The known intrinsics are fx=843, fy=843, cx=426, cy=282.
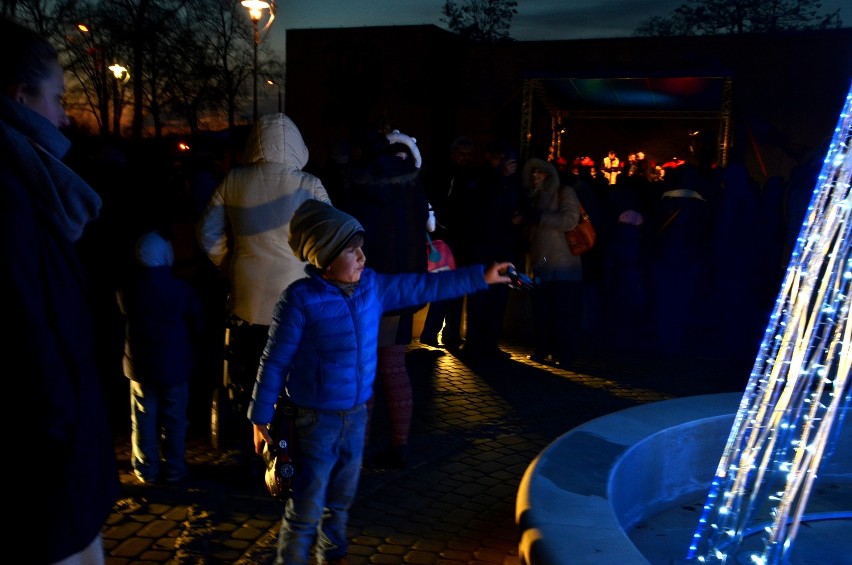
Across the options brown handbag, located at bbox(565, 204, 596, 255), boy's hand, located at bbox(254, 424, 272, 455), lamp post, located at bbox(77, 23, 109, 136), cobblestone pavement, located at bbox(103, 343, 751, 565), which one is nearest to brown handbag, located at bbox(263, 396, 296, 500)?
boy's hand, located at bbox(254, 424, 272, 455)

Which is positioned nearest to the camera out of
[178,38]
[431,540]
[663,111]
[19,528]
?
[19,528]

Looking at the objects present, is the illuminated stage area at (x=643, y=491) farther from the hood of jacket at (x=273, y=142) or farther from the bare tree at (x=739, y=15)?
the bare tree at (x=739, y=15)

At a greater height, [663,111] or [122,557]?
[663,111]

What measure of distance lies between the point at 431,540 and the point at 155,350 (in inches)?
72.6

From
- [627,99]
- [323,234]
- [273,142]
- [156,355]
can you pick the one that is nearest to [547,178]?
[273,142]

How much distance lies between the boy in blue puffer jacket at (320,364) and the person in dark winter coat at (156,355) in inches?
57.0

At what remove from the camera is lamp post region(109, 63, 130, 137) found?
29.1 m

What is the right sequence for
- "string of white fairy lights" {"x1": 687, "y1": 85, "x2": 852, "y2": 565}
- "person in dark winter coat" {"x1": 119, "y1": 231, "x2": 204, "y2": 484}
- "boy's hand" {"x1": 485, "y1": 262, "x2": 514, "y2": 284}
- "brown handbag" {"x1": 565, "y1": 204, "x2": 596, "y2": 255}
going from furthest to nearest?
"brown handbag" {"x1": 565, "y1": 204, "x2": 596, "y2": 255}
"person in dark winter coat" {"x1": 119, "y1": 231, "x2": 204, "y2": 484}
"boy's hand" {"x1": 485, "y1": 262, "x2": 514, "y2": 284}
"string of white fairy lights" {"x1": 687, "y1": 85, "x2": 852, "y2": 565}

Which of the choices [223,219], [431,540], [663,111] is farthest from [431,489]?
[663,111]

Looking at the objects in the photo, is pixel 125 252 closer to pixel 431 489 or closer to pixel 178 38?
pixel 431 489

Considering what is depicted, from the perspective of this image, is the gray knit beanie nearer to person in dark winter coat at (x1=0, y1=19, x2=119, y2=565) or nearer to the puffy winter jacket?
the puffy winter jacket

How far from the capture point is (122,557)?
3.90 m

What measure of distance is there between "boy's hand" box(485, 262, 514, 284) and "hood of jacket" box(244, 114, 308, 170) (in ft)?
5.03

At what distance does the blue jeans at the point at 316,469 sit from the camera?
345 centimetres
